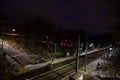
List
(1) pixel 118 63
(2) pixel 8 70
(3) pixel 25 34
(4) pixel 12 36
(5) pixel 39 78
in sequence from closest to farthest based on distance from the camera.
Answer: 1. (1) pixel 118 63
2. (5) pixel 39 78
3. (2) pixel 8 70
4. (4) pixel 12 36
5. (3) pixel 25 34

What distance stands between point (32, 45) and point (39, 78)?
2044 cm

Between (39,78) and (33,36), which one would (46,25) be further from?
(39,78)

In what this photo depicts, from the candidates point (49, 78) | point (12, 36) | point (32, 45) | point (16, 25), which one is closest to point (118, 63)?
point (49, 78)

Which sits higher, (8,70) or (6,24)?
→ (6,24)

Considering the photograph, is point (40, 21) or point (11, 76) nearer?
point (11, 76)

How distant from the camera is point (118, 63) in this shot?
1426 cm

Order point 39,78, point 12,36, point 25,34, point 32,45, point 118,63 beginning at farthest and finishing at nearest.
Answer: point 25,34
point 12,36
point 32,45
point 39,78
point 118,63

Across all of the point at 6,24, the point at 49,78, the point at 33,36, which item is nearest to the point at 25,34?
the point at 33,36

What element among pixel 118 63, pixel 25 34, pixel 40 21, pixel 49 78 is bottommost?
pixel 49 78

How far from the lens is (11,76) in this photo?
682 inches

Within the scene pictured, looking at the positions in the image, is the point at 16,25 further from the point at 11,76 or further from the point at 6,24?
the point at 11,76

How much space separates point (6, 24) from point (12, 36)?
3481 millimetres

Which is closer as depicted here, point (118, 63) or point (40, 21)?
point (118, 63)

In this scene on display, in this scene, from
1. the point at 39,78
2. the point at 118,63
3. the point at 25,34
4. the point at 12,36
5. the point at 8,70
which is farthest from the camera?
the point at 25,34
